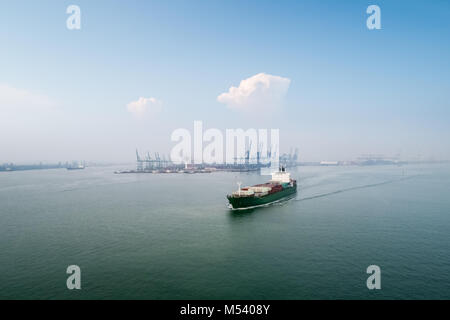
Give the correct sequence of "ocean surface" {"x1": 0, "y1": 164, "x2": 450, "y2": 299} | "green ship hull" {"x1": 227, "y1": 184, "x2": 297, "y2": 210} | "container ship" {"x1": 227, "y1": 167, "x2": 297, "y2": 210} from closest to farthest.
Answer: "ocean surface" {"x1": 0, "y1": 164, "x2": 450, "y2": 299} < "green ship hull" {"x1": 227, "y1": 184, "x2": 297, "y2": 210} < "container ship" {"x1": 227, "y1": 167, "x2": 297, "y2": 210}

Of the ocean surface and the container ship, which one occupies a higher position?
the container ship

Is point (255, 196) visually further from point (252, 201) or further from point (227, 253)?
point (227, 253)

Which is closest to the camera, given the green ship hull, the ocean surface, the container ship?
the ocean surface

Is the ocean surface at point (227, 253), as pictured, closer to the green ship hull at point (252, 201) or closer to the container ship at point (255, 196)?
the green ship hull at point (252, 201)

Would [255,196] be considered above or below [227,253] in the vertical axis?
above

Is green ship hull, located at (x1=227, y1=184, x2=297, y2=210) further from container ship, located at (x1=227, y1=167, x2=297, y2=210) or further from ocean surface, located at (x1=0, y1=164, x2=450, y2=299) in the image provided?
ocean surface, located at (x1=0, y1=164, x2=450, y2=299)

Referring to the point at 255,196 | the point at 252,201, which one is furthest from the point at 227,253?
the point at 255,196

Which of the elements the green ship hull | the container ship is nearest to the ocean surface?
the green ship hull

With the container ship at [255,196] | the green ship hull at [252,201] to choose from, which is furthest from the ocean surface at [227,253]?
the container ship at [255,196]

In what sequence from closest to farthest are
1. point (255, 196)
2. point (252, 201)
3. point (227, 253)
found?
point (227, 253) → point (252, 201) → point (255, 196)

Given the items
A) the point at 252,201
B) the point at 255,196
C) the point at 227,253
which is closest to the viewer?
the point at 227,253

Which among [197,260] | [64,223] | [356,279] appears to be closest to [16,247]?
[64,223]
